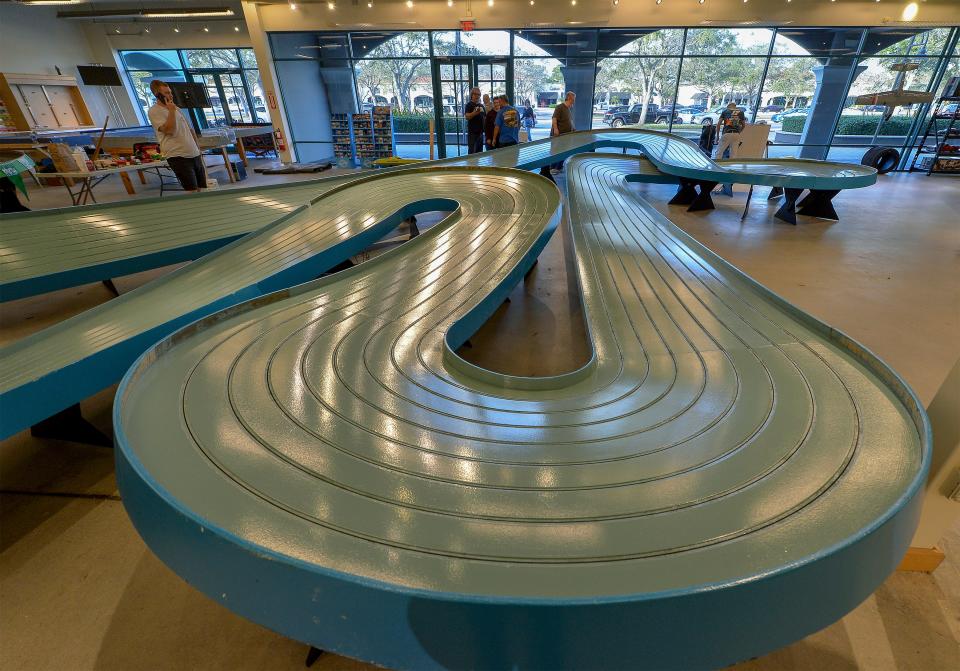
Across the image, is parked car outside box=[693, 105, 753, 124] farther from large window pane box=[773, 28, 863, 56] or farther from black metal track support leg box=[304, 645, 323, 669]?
black metal track support leg box=[304, 645, 323, 669]

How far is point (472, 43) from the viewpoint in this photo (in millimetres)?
9688

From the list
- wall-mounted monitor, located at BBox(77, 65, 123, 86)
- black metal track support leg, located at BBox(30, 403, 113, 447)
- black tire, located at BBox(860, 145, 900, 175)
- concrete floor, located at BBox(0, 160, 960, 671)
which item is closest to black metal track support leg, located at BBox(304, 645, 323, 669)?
concrete floor, located at BBox(0, 160, 960, 671)

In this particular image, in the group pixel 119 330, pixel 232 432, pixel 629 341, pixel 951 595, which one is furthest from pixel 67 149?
pixel 951 595

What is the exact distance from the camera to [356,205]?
12.1ft

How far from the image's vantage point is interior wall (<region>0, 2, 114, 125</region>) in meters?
11.0

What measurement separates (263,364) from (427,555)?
95 centimetres

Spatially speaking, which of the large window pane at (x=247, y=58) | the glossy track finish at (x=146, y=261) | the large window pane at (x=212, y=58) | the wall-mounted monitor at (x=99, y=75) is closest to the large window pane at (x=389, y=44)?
the large window pane at (x=247, y=58)

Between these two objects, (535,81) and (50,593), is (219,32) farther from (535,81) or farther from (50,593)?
(50,593)

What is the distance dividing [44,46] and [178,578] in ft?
57.8

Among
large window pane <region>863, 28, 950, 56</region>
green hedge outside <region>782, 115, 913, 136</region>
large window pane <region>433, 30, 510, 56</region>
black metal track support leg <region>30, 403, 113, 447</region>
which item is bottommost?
black metal track support leg <region>30, 403, 113, 447</region>

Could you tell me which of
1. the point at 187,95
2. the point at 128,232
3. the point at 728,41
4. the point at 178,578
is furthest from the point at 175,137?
the point at 728,41

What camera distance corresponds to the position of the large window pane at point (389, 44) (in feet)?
32.1

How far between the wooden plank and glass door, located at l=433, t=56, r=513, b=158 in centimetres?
986

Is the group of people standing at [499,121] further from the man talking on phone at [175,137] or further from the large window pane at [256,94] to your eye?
the large window pane at [256,94]
